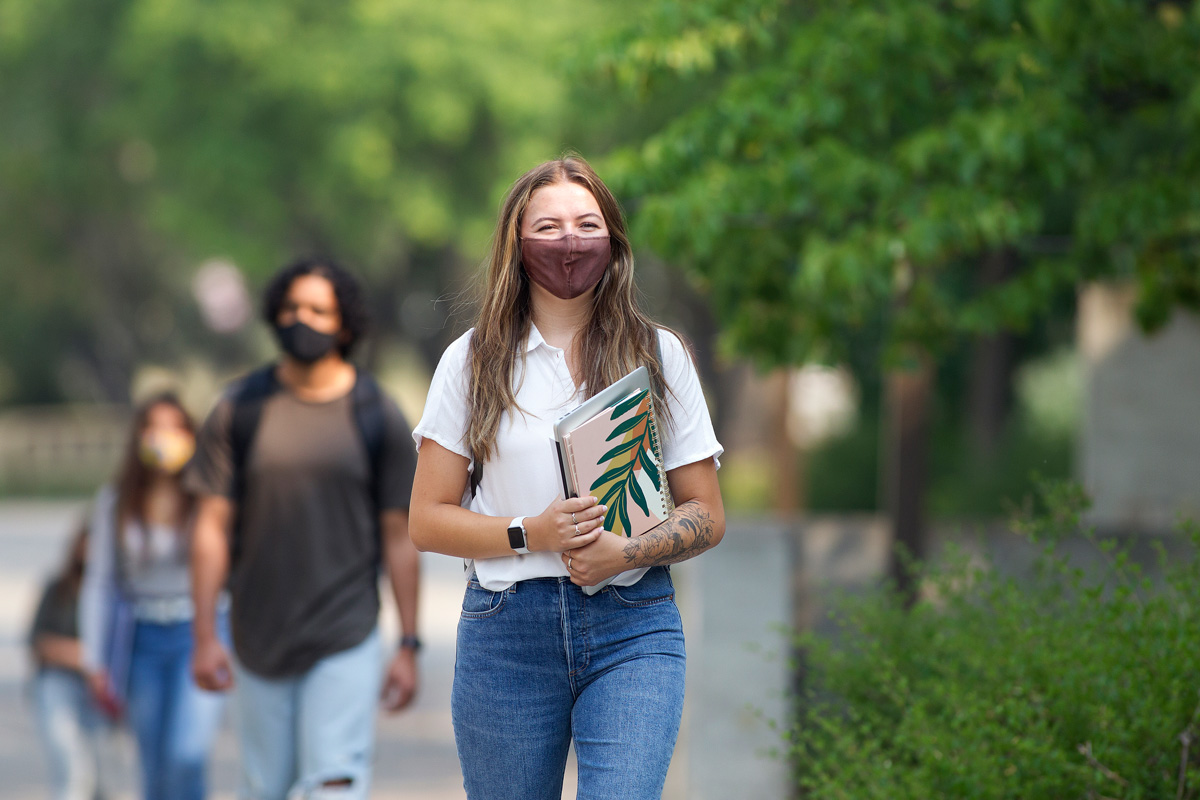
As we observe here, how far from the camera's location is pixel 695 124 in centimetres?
514

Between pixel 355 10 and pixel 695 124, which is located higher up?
pixel 355 10

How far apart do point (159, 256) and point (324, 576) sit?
28.2m

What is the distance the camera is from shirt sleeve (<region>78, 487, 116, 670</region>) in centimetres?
510

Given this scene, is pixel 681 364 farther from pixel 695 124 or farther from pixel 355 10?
pixel 355 10

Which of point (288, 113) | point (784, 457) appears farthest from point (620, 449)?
point (288, 113)

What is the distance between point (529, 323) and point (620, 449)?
14.2 inches

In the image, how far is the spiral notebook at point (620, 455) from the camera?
254 cm

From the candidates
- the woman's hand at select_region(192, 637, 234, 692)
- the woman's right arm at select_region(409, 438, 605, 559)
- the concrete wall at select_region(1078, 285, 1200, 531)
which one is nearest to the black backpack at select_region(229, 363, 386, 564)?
the woman's hand at select_region(192, 637, 234, 692)

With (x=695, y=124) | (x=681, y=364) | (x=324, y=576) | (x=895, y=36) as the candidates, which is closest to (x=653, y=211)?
(x=695, y=124)

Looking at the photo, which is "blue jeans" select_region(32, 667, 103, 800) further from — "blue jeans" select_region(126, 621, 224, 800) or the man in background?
the man in background

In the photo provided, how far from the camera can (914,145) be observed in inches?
Result: 187

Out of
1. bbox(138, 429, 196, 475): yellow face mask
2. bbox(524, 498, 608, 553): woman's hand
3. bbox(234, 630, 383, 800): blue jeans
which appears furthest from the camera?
bbox(138, 429, 196, 475): yellow face mask

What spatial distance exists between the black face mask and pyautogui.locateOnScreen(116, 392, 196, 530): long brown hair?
1.09m

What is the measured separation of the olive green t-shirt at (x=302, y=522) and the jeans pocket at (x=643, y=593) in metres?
1.59
